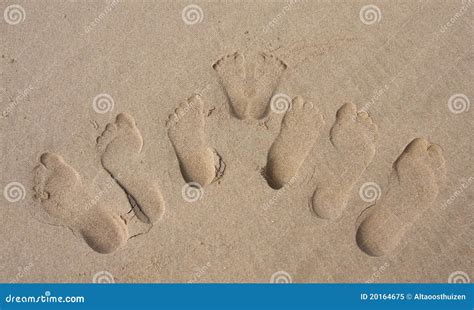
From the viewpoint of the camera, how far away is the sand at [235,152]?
9.46 feet

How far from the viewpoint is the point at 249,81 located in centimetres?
290

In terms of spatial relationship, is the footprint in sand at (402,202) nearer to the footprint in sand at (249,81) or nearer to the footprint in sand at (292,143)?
the footprint in sand at (292,143)

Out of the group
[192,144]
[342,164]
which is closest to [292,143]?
[342,164]

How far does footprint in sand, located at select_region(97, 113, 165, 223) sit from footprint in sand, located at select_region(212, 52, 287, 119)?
731 mm

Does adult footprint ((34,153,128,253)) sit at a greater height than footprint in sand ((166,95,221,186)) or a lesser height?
lesser

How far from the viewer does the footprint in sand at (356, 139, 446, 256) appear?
2873 millimetres

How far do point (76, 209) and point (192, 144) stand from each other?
917 millimetres

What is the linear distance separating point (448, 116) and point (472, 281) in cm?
117

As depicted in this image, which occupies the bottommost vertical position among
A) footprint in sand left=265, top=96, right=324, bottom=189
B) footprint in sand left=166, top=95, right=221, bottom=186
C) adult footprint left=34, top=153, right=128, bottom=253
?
adult footprint left=34, top=153, right=128, bottom=253

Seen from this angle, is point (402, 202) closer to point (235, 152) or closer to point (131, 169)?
point (235, 152)

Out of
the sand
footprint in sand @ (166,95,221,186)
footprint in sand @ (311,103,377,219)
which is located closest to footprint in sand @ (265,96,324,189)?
the sand

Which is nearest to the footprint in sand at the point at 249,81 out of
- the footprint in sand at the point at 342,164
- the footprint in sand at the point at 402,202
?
the footprint in sand at the point at 342,164

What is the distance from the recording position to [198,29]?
117 inches

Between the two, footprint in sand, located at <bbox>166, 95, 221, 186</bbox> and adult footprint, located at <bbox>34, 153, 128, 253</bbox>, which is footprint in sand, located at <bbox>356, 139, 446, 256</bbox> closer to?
footprint in sand, located at <bbox>166, 95, 221, 186</bbox>
